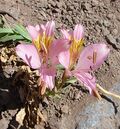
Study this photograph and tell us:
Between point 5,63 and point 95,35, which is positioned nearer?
point 5,63

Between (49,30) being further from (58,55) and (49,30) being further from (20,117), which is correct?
(20,117)

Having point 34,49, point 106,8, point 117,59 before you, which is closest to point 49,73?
point 34,49

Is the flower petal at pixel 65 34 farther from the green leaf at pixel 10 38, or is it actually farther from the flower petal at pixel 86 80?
the green leaf at pixel 10 38

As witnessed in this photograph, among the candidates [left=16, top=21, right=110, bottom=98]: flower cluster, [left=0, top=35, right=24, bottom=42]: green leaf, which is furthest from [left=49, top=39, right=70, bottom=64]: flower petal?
[left=0, top=35, right=24, bottom=42]: green leaf

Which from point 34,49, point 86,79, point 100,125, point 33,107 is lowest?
point 100,125

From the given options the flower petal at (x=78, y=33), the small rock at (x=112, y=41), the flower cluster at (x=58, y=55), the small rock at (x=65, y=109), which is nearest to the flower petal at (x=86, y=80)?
the flower cluster at (x=58, y=55)

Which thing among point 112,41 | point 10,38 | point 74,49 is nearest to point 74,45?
point 74,49

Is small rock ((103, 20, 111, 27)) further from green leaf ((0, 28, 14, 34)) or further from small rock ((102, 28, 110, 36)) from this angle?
green leaf ((0, 28, 14, 34))

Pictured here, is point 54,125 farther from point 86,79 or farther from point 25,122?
point 86,79
